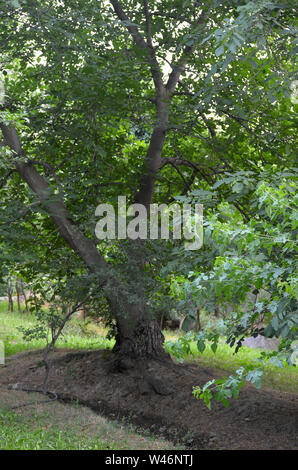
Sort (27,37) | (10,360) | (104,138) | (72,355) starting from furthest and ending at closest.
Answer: (10,360) < (72,355) < (104,138) < (27,37)

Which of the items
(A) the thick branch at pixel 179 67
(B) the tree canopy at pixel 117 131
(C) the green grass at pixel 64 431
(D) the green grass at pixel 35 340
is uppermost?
(A) the thick branch at pixel 179 67

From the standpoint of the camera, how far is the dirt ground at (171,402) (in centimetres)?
688

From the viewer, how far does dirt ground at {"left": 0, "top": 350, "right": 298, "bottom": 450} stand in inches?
271

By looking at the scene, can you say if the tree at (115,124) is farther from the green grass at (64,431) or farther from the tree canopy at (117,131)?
the green grass at (64,431)

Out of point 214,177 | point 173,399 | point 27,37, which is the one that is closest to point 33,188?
point 27,37

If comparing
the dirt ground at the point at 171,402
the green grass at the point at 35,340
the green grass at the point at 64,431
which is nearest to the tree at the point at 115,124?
the dirt ground at the point at 171,402

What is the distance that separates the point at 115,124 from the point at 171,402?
14.0 feet

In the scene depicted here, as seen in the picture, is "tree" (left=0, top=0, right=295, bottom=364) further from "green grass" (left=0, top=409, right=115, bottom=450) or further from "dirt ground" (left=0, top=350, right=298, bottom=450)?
"green grass" (left=0, top=409, right=115, bottom=450)

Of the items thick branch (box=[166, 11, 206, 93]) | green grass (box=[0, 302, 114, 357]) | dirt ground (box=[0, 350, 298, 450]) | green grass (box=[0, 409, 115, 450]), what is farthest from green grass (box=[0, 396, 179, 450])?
thick branch (box=[166, 11, 206, 93])

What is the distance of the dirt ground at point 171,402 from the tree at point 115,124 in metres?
0.59

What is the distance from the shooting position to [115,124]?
7984 mm

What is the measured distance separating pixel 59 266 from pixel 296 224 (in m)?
5.11

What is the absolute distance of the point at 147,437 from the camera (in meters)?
6.80

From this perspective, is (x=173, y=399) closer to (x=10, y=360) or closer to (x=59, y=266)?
(x=59, y=266)
